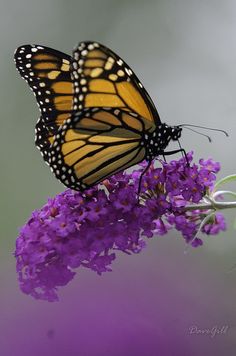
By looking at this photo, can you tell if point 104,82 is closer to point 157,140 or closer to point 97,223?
point 157,140

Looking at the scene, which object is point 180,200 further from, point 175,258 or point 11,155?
point 11,155

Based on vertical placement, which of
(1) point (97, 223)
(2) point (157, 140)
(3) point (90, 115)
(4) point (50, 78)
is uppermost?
(4) point (50, 78)

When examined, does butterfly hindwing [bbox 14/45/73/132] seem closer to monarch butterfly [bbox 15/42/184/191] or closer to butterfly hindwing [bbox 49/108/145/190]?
monarch butterfly [bbox 15/42/184/191]

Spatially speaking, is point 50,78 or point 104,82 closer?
point 104,82

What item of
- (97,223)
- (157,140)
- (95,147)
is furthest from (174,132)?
(97,223)

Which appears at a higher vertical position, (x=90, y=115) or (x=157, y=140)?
(x=90, y=115)

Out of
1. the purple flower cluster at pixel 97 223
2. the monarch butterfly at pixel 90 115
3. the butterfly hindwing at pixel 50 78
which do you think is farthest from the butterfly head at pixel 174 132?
the butterfly hindwing at pixel 50 78
